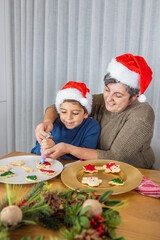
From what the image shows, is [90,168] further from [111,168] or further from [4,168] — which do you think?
[4,168]

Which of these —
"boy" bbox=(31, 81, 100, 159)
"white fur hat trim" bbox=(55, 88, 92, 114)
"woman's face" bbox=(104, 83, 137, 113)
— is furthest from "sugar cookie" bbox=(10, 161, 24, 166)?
"woman's face" bbox=(104, 83, 137, 113)

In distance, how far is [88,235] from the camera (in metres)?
0.56

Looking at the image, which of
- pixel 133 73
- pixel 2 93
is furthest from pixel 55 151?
pixel 2 93

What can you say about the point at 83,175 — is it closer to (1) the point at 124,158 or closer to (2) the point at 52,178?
(2) the point at 52,178

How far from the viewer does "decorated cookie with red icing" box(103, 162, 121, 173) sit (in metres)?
1.13

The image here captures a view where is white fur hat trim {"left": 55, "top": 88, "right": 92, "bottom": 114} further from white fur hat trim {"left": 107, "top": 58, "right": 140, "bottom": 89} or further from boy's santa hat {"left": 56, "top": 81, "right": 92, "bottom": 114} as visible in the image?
white fur hat trim {"left": 107, "top": 58, "right": 140, "bottom": 89}

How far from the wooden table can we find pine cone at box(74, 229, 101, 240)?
0.16 meters

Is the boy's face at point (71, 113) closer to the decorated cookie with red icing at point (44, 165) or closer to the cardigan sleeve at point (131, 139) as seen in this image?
the cardigan sleeve at point (131, 139)

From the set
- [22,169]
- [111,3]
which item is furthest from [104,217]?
[111,3]

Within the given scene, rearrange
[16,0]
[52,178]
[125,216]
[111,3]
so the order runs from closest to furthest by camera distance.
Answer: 1. [125,216]
2. [52,178]
3. [111,3]
4. [16,0]

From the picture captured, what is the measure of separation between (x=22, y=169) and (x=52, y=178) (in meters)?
0.16

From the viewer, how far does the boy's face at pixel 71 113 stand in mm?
1538

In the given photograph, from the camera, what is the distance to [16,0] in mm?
2754

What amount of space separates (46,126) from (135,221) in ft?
2.84
